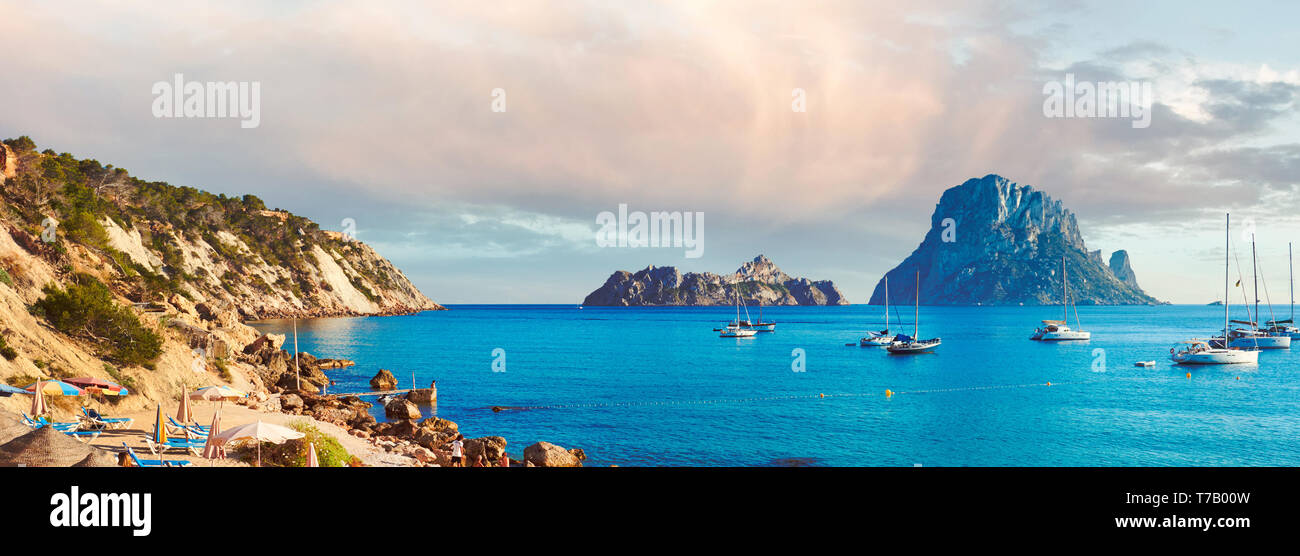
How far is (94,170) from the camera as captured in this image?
99375mm

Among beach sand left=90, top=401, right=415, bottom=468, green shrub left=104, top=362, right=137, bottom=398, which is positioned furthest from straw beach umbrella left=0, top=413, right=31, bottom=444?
green shrub left=104, top=362, right=137, bottom=398

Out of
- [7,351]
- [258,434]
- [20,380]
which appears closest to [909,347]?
[258,434]

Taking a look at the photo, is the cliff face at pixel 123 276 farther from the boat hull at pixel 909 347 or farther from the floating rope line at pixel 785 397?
the boat hull at pixel 909 347

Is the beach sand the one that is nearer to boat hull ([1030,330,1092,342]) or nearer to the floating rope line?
the floating rope line

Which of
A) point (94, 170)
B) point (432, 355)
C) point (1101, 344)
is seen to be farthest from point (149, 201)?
point (1101, 344)

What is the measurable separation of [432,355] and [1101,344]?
4554 inches

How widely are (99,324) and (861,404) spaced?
5250cm

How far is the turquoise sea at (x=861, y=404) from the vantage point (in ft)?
125

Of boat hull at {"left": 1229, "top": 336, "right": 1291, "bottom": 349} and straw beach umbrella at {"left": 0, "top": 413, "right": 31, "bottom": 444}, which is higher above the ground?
straw beach umbrella at {"left": 0, "top": 413, "right": 31, "bottom": 444}

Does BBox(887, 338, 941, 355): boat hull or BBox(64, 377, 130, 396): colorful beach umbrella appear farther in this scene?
BBox(887, 338, 941, 355): boat hull

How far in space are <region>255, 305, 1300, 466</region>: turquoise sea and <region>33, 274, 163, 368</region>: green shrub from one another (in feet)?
49.5

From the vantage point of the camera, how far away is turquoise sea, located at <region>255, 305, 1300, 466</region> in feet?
125
